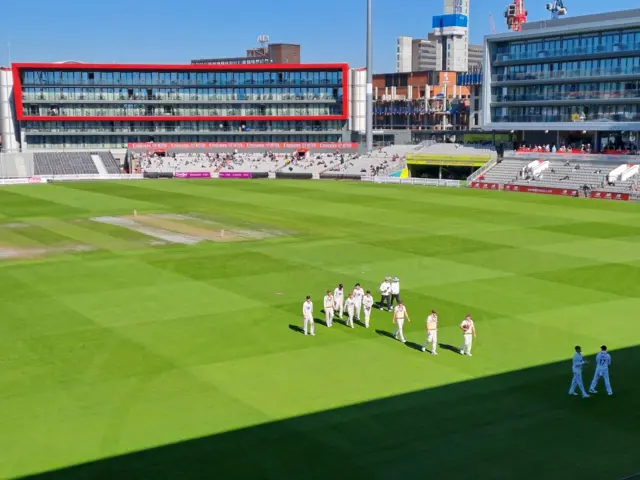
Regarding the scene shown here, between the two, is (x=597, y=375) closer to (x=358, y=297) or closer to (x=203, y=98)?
(x=358, y=297)

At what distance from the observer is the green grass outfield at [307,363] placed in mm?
15641

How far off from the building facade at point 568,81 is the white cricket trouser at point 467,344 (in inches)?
2589

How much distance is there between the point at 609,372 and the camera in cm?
2069

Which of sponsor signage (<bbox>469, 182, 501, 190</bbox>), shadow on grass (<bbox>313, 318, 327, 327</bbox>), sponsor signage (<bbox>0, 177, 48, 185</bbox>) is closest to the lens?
shadow on grass (<bbox>313, 318, 327, 327</bbox>)

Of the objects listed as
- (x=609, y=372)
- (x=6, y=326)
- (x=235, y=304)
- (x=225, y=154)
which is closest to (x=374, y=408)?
(x=609, y=372)

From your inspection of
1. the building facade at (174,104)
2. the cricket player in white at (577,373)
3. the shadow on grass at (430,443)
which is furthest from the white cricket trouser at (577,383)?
the building facade at (174,104)

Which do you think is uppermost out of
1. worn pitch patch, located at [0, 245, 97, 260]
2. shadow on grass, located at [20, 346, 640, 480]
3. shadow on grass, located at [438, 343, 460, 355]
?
worn pitch patch, located at [0, 245, 97, 260]

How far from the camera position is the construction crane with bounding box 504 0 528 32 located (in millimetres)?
163625

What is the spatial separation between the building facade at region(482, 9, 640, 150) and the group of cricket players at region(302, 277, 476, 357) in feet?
202

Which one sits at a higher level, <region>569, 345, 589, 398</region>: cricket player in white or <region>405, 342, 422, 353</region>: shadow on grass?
<region>569, 345, 589, 398</region>: cricket player in white

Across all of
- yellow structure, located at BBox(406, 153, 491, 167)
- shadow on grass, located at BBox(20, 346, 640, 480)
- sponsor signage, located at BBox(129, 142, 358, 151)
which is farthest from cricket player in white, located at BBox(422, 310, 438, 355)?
sponsor signage, located at BBox(129, 142, 358, 151)

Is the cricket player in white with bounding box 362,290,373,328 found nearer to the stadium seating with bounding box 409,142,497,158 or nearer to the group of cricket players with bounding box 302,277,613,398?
the group of cricket players with bounding box 302,277,613,398

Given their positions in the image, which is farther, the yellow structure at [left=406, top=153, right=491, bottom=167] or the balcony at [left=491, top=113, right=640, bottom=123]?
the yellow structure at [left=406, top=153, right=491, bottom=167]

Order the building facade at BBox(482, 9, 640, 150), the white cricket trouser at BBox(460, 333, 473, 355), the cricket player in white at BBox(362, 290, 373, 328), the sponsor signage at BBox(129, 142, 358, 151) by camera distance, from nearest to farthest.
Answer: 1. the white cricket trouser at BBox(460, 333, 473, 355)
2. the cricket player in white at BBox(362, 290, 373, 328)
3. the building facade at BBox(482, 9, 640, 150)
4. the sponsor signage at BBox(129, 142, 358, 151)
